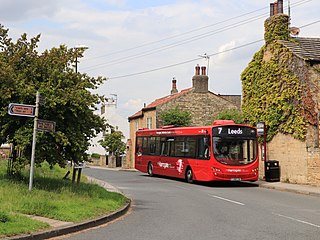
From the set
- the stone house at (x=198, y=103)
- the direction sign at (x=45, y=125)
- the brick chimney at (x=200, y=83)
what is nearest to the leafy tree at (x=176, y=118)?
the stone house at (x=198, y=103)

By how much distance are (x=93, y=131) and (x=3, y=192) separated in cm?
396

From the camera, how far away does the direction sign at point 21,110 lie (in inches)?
478

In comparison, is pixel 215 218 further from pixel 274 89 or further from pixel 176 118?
pixel 176 118

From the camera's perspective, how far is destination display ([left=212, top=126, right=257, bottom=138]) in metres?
23.1

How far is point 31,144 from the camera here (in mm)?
13422

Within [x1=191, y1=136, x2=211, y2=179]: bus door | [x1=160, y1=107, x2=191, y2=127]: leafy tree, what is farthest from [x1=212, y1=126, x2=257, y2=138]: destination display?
[x1=160, y1=107, x2=191, y2=127]: leafy tree

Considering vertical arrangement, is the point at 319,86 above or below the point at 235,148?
above

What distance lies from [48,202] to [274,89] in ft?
58.3

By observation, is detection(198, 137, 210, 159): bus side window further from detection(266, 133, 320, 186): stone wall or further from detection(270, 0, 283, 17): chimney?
detection(270, 0, 283, 17): chimney

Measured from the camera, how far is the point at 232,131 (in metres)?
23.3

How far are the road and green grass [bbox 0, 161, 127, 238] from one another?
0.72 m

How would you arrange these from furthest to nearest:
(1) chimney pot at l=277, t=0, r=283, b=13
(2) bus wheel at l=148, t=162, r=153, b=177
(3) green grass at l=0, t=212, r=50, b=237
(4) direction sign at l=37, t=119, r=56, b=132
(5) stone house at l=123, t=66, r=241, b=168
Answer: (5) stone house at l=123, t=66, r=241, b=168 < (2) bus wheel at l=148, t=162, r=153, b=177 < (1) chimney pot at l=277, t=0, r=283, b=13 < (4) direction sign at l=37, t=119, r=56, b=132 < (3) green grass at l=0, t=212, r=50, b=237

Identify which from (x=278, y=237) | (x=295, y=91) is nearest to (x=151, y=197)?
(x=278, y=237)

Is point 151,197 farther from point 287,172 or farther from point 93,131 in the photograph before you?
point 287,172
